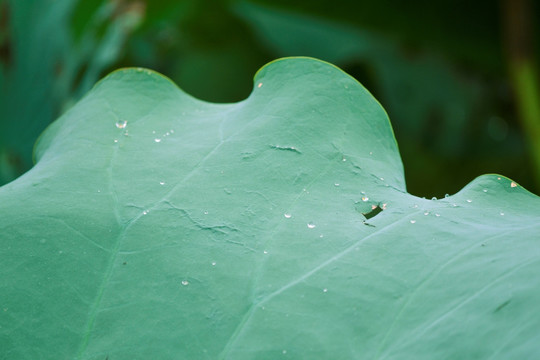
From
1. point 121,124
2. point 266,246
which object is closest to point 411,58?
point 121,124

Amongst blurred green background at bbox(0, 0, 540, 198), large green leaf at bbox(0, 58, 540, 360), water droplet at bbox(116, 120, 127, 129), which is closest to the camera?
large green leaf at bbox(0, 58, 540, 360)

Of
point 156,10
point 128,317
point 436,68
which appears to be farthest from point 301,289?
point 436,68

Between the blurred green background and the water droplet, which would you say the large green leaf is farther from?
the blurred green background

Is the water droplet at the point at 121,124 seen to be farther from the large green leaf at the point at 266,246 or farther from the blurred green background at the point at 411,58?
the blurred green background at the point at 411,58

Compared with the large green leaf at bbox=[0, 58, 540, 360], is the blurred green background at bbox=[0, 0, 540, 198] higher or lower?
lower

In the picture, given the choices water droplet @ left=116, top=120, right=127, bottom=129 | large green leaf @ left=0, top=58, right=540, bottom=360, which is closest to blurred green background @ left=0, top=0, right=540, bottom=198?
water droplet @ left=116, top=120, right=127, bottom=129

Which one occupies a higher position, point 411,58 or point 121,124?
point 121,124

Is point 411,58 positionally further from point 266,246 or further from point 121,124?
point 266,246
